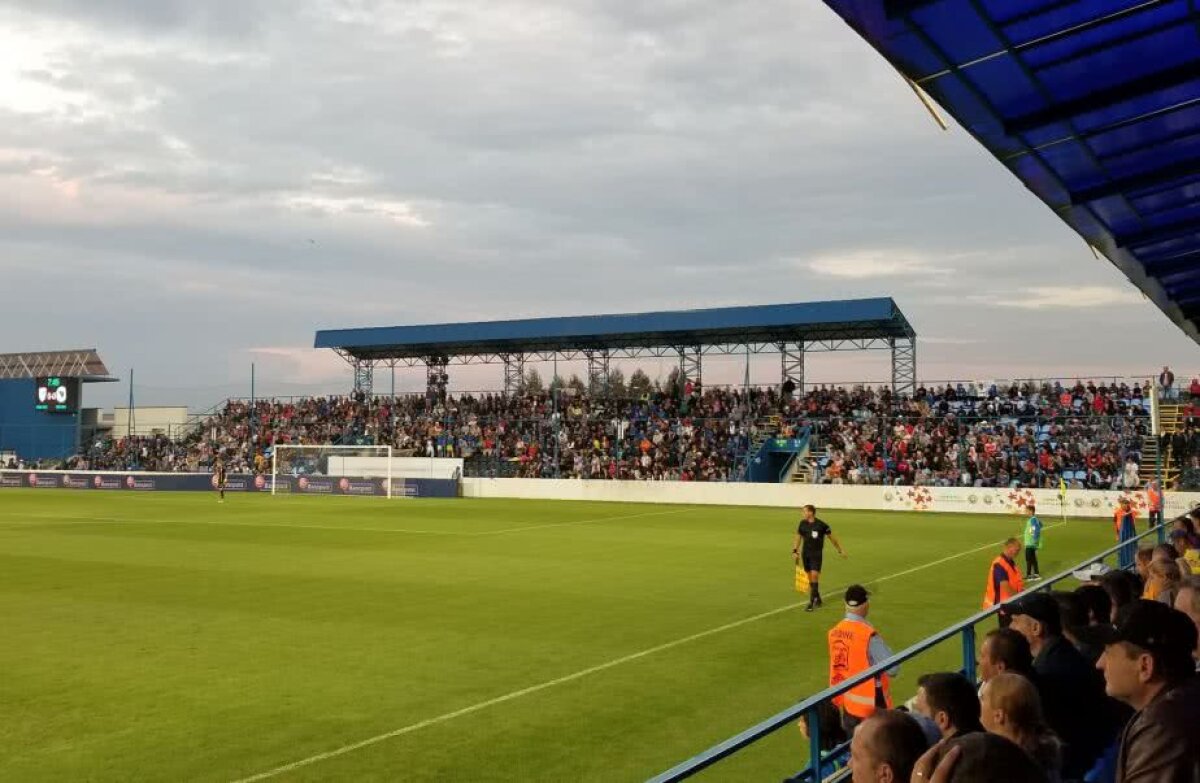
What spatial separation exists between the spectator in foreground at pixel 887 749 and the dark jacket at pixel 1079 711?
8.66ft

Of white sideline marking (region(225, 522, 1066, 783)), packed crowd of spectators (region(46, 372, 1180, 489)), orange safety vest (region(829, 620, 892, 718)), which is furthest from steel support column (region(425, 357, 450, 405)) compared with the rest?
orange safety vest (region(829, 620, 892, 718))

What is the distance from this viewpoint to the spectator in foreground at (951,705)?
4023 millimetres

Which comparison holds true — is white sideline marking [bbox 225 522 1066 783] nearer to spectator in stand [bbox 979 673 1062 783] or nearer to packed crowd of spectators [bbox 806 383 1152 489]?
spectator in stand [bbox 979 673 1062 783]

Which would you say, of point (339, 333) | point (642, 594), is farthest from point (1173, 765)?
point (339, 333)

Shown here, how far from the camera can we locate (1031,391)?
48500 millimetres

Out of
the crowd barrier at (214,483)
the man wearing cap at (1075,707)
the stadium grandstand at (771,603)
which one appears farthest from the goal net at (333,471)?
the man wearing cap at (1075,707)

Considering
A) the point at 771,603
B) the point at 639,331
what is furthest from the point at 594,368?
the point at 771,603

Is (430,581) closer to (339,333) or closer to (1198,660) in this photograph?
(1198,660)

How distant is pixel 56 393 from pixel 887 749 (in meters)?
88.3

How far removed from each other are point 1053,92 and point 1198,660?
4456 mm

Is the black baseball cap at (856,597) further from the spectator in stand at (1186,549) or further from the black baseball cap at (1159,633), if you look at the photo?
the spectator in stand at (1186,549)

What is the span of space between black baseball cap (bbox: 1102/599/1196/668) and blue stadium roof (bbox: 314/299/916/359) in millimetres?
42246

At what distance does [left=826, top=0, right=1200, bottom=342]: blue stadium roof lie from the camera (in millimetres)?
6797

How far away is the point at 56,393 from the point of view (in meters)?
79.8
